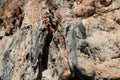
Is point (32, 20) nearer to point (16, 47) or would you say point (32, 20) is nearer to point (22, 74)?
point (16, 47)

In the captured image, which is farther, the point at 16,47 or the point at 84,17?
the point at 16,47

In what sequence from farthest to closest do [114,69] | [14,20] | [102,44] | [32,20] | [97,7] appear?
[14,20] → [32,20] → [97,7] → [102,44] → [114,69]

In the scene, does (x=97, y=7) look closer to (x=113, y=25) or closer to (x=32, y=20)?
(x=113, y=25)

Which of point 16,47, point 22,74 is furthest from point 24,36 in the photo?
point 22,74

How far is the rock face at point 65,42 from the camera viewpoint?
1519 cm

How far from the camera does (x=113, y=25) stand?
622 inches

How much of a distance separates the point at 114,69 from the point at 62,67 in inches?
142

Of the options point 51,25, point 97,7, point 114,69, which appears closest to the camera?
point 114,69

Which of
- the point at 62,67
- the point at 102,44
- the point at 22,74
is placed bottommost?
the point at 22,74

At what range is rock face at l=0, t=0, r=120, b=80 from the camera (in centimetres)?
1519

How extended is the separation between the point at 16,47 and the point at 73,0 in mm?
7063

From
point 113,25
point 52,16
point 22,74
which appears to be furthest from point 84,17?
point 22,74

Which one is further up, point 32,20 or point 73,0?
point 73,0

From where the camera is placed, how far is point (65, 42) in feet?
55.9
